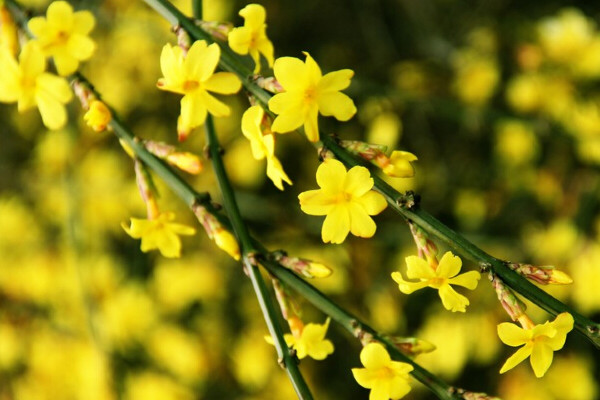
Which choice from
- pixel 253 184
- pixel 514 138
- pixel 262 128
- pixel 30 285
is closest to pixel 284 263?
pixel 262 128

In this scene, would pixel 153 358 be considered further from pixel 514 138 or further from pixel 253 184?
pixel 514 138

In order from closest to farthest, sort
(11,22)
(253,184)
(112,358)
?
(11,22)
(112,358)
(253,184)

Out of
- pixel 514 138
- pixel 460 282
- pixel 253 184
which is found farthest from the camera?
pixel 253 184

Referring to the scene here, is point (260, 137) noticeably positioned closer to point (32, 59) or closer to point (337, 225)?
point (337, 225)

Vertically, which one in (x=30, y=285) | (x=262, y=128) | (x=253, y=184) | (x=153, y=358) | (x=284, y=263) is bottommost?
(x=153, y=358)

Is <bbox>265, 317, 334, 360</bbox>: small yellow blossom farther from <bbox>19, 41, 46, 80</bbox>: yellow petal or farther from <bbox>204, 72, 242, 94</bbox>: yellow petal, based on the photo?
<bbox>19, 41, 46, 80</bbox>: yellow petal

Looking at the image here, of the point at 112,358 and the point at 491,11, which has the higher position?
the point at 491,11

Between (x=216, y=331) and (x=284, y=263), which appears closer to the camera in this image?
(x=284, y=263)

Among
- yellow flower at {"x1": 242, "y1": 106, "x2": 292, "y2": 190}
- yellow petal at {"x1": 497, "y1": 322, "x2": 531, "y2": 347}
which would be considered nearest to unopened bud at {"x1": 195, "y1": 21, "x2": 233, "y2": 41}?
yellow flower at {"x1": 242, "y1": 106, "x2": 292, "y2": 190}

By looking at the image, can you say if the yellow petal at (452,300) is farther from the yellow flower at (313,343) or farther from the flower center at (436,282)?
the yellow flower at (313,343)
